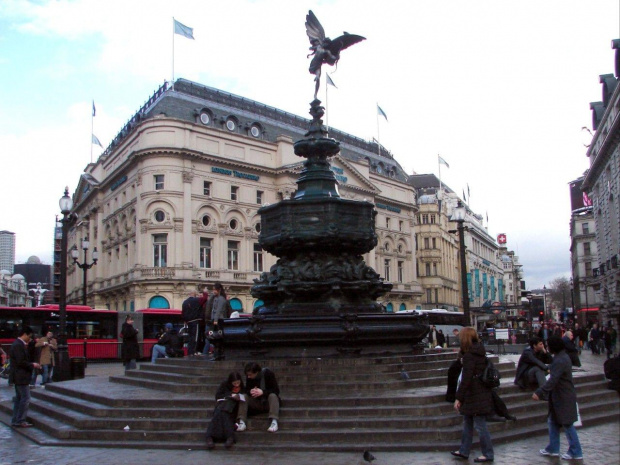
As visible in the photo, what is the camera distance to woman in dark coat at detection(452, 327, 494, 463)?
768 centimetres

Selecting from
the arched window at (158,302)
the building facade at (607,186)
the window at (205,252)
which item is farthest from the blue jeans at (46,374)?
the window at (205,252)

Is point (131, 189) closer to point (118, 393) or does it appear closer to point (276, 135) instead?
point (276, 135)

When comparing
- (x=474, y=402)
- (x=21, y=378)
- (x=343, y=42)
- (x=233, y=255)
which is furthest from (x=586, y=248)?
(x=21, y=378)

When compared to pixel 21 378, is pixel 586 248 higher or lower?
higher

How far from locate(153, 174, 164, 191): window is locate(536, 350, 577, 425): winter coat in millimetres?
46264

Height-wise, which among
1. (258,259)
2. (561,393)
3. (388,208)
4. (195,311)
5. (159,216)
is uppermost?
(388,208)

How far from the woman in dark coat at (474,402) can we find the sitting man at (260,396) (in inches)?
104

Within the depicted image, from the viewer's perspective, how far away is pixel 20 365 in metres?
11.0

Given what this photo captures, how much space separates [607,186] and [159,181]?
1356 inches

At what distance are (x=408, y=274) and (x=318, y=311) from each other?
61.2 metres

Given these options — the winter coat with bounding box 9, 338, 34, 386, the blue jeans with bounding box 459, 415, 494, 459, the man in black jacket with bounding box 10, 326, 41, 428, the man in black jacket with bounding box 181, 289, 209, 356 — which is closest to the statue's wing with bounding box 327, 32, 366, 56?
the man in black jacket with bounding box 181, 289, 209, 356

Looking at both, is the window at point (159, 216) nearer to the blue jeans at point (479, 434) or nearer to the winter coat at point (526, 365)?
the winter coat at point (526, 365)

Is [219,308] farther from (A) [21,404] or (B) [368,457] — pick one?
(B) [368,457]

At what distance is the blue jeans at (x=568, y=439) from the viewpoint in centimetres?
782
